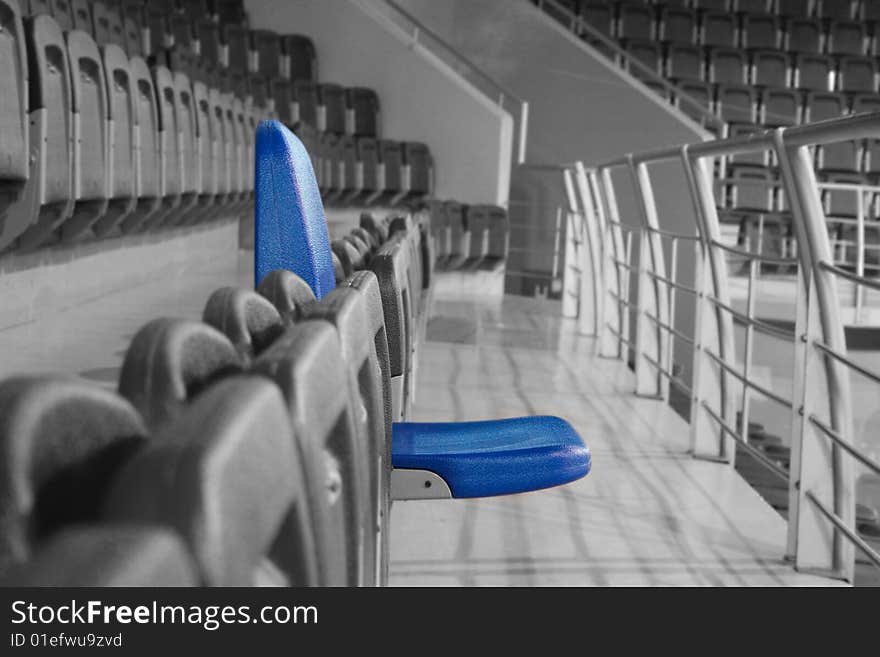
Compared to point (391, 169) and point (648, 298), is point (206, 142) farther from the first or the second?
point (391, 169)

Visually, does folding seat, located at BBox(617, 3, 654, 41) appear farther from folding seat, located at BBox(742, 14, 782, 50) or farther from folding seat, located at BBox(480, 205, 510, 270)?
folding seat, located at BBox(480, 205, 510, 270)

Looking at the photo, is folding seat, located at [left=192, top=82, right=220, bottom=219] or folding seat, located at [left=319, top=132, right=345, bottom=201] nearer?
folding seat, located at [left=192, top=82, right=220, bottom=219]

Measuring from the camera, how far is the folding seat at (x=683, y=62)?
2.81 meters

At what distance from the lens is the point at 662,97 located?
257cm

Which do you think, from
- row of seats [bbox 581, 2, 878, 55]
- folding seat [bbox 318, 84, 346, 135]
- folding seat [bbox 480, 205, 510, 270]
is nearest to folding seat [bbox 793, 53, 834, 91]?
row of seats [bbox 581, 2, 878, 55]

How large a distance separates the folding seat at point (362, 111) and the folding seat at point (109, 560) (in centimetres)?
223

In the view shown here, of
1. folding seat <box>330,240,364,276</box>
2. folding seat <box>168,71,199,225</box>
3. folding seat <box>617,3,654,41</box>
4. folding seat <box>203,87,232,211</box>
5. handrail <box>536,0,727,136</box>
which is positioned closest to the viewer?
folding seat <box>330,240,364,276</box>

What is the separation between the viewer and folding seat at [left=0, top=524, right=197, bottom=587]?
0.35ft

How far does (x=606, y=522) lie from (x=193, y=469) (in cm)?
53

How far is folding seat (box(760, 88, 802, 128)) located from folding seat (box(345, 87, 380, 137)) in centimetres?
101

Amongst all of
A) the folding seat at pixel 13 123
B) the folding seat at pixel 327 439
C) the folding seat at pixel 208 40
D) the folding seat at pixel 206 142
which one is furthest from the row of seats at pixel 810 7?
the folding seat at pixel 327 439
